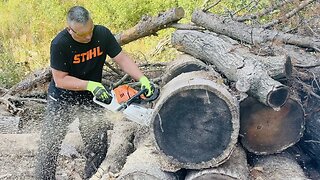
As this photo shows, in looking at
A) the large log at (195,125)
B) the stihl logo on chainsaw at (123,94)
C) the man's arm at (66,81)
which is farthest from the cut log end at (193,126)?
the man's arm at (66,81)

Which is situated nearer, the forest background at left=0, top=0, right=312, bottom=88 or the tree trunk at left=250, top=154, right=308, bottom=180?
the tree trunk at left=250, top=154, right=308, bottom=180

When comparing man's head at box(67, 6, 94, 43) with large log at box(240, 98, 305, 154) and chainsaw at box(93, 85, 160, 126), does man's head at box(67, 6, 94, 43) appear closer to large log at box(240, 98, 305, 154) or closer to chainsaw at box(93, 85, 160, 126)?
chainsaw at box(93, 85, 160, 126)

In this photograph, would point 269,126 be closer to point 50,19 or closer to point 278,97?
point 278,97

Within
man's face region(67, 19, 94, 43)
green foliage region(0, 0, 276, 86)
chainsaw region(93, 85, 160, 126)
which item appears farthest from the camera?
green foliage region(0, 0, 276, 86)

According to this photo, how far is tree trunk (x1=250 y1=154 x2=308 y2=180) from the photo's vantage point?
145 inches

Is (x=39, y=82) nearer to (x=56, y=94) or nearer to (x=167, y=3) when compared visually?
(x=56, y=94)

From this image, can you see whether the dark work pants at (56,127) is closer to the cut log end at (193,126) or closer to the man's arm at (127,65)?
the man's arm at (127,65)

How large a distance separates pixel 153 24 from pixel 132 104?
2808mm

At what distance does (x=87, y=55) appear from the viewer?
4176 millimetres

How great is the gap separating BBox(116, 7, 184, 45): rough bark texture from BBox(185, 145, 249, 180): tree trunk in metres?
2.90

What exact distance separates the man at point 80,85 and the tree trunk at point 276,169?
104cm

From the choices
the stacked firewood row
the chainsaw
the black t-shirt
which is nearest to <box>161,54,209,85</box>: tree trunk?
the stacked firewood row

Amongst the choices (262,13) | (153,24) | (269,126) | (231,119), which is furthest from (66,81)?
(262,13)

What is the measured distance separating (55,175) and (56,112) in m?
0.76
